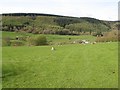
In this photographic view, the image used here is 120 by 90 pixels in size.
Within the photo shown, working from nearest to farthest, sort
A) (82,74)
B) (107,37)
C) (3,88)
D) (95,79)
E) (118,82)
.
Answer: (3,88) < (118,82) < (95,79) < (82,74) < (107,37)

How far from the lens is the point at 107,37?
351ft

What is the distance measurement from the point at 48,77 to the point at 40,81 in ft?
6.58

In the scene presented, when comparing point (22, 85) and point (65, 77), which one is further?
point (65, 77)

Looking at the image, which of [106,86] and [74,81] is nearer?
[106,86]

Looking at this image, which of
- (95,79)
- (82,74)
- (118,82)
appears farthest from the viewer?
(82,74)

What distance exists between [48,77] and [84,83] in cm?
402

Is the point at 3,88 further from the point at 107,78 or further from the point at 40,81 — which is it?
the point at 107,78

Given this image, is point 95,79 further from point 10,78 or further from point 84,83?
point 10,78

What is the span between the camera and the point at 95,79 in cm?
2248

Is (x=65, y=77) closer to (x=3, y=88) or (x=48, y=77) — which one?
(x=48, y=77)

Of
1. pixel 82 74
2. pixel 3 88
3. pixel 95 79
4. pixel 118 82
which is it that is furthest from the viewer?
pixel 82 74

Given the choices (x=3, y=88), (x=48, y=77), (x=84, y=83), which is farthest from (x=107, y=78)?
(x=3, y=88)

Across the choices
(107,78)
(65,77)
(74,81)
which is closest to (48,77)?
(65,77)

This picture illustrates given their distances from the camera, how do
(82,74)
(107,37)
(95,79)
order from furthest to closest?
(107,37) → (82,74) → (95,79)
